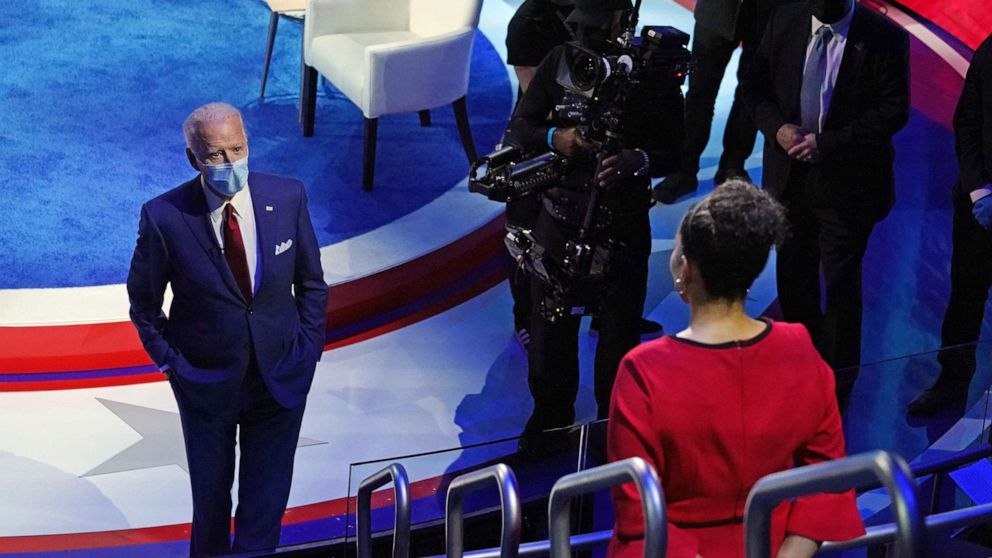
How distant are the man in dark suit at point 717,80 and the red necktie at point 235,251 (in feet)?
9.19

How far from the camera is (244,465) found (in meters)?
3.54

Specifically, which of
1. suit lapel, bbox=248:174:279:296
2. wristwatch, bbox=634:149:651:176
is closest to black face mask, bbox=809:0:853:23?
wristwatch, bbox=634:149:651:176

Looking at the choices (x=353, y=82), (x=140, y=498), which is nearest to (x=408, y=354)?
(x=140, y=498)

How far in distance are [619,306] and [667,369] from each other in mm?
1987

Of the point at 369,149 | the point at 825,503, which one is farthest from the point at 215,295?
the point at 369,149

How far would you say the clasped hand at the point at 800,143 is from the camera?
4180 mm

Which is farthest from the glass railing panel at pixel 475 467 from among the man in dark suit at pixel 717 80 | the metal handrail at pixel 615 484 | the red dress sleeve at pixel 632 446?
the man in dark suit at pixel 717 80

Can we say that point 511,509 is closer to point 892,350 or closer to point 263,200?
point 263,200

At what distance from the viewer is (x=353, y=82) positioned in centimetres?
623

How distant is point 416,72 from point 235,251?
120 inches

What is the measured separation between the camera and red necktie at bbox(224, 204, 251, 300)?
3260 mm

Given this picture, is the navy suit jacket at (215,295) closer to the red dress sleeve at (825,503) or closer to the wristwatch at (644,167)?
the wristwatch at (644,167)

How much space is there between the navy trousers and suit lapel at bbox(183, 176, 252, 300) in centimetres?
29

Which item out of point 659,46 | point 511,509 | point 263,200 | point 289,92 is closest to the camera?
point 511,509
